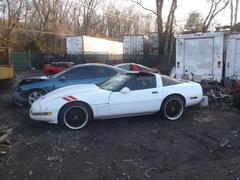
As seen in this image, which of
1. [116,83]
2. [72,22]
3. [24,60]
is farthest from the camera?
[72,22]

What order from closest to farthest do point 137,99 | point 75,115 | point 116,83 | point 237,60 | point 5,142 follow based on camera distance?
point 5,142 → point 75,115 → point 137,99 → point 116,83 → point 237,60

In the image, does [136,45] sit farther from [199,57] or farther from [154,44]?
[199,57]

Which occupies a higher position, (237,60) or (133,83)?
(237,60)

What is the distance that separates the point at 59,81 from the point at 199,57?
5.79 m

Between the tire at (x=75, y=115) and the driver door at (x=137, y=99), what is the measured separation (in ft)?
1.90

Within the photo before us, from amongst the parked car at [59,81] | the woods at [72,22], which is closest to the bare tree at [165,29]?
the woods at [72,22]

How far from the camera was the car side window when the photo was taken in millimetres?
7250

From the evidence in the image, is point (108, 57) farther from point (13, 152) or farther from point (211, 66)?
point (13, 152)

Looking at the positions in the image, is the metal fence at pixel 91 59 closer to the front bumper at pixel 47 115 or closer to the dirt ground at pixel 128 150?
the dirt ground at pixel 128 150

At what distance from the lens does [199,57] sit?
12.1m

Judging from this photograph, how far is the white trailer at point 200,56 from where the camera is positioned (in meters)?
11.7

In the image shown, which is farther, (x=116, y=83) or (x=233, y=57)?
Answer: (x=233, y=57)

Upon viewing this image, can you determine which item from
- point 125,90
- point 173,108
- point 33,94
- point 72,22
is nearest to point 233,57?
point 173,108

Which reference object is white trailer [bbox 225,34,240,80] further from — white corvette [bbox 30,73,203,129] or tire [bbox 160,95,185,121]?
tire [bbox 160,95,185,121]
